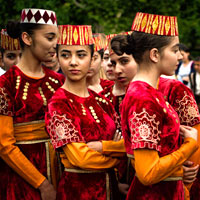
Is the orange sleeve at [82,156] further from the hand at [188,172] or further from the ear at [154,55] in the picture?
the ear at [154,55]

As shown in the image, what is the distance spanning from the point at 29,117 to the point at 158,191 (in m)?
1.30

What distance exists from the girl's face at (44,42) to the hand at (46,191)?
1.10 m

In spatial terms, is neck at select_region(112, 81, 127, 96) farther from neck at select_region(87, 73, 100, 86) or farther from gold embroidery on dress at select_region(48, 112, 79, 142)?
gold embroidery on dress at select_region(48, 112, 79, 142)

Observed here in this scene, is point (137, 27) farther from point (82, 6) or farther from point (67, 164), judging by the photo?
point (82, 6)

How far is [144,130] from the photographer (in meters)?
2.57

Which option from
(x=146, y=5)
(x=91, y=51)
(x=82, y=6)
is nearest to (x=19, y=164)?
(x=91, y=51)

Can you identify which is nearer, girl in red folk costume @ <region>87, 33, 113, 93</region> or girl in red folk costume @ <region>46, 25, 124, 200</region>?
girl in red folk costume @ <region>46, 25, 124, 200</region>

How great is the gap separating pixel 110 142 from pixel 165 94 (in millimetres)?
627

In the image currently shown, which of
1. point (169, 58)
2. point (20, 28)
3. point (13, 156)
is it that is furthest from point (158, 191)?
point (20, 28)

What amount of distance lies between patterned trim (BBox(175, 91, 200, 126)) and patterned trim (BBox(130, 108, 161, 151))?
0.76 meters

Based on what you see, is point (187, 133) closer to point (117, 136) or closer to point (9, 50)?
point (117, 136)

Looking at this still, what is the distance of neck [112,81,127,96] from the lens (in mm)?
4207

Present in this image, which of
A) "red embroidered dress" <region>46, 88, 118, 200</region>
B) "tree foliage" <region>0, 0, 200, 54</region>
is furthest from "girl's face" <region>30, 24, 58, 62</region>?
"tree foliage" <region>0, 0, 200, 54</region>

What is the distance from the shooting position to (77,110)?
3184 millimetres
